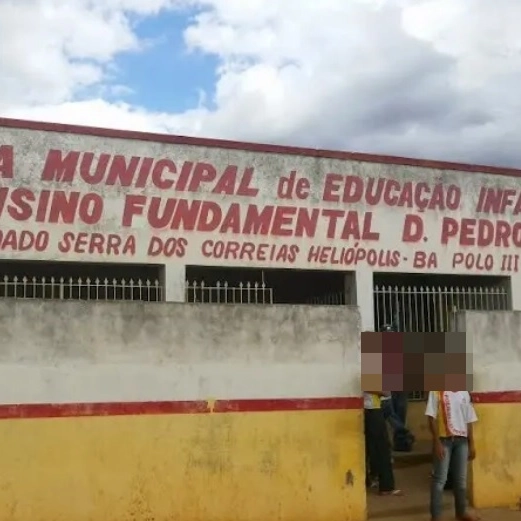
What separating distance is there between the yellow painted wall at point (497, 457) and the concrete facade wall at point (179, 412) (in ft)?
4.81

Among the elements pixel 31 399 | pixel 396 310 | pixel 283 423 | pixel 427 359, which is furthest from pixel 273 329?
pixel 396 310

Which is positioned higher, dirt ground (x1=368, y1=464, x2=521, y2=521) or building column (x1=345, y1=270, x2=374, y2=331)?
building column (x1=345, y1=270, x2=374, y2=331)

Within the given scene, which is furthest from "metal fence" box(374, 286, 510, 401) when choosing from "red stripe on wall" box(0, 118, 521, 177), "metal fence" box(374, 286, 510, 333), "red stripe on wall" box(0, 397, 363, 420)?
"red stripe on wall" box(0, 397, 363, 420)

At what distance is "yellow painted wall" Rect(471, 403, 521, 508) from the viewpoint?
28.9 feet

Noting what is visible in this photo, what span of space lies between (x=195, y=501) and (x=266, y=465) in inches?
29.3

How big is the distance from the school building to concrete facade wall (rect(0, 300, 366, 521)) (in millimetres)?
15

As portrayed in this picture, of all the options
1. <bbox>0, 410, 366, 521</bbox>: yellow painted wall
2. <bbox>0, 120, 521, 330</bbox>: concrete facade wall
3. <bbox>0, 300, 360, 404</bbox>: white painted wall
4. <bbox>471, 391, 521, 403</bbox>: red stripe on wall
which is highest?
<bbox>0, 120, 521, 330</bbox>: concrete facade wall

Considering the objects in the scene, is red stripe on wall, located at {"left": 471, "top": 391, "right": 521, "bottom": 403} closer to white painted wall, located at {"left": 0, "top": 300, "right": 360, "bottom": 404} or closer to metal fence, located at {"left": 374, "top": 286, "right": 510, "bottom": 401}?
white painted wall, located at {"left": 0, "top": 300, "right": 360, "bottom": 404}

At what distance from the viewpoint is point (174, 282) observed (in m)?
9.98

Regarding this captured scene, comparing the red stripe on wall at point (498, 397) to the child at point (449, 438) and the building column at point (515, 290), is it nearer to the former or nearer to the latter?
the child at point (449, 438)

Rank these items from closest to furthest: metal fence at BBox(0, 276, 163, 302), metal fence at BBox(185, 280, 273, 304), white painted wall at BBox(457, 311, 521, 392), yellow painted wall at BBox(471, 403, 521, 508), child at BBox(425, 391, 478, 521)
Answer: child at BBox(425, 391, 478, 521) < yellow painted wall at BBox(471, 403, 521, 508) < white painted wall at BBox(457, 311, 521, 392) < metal fence at BBox(0, 276, 163, 302) < metal fence at BBox(185, 280, 273, 304)

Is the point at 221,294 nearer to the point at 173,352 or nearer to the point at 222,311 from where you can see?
the point at 222,311

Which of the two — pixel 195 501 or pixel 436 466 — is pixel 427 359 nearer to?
pixel 436 466

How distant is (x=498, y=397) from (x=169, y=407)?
3645 millimetres
